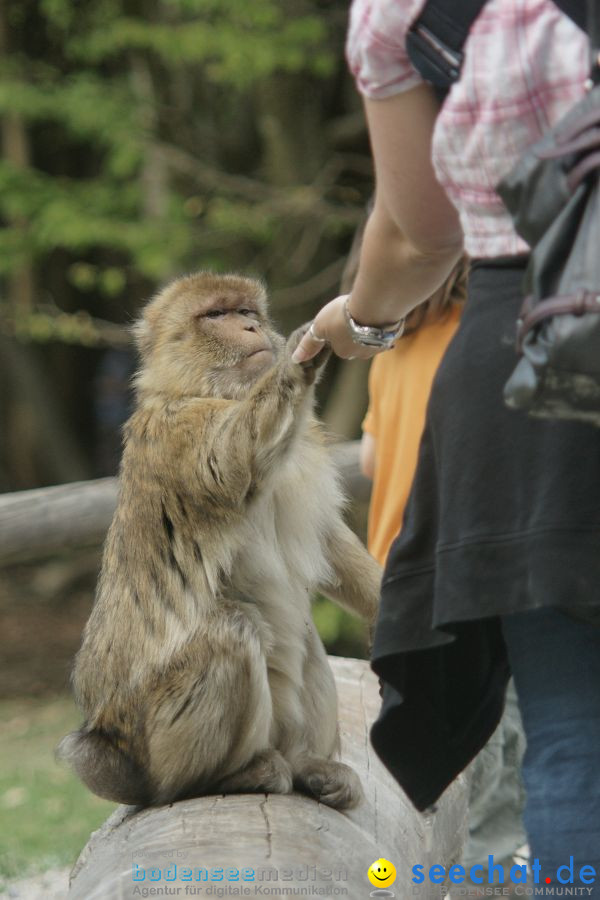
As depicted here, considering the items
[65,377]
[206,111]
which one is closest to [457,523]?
[206,111]

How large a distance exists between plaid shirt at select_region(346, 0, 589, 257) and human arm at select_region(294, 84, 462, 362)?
1.9 inches

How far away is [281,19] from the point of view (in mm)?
6906

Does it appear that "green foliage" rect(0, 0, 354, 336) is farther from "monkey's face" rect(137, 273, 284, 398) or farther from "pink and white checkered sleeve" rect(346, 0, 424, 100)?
"pink and white checkered sleeve" rect(346, 0, 424, 100)

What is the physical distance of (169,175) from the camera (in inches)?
318

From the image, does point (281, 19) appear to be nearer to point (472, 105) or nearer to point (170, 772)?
point (170, 772)

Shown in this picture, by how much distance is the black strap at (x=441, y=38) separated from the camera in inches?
62.7

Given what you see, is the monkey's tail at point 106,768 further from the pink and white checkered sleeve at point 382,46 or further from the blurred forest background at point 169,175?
the blurred forest background at point 169,175

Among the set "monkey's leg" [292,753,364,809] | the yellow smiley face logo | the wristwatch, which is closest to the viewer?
the wristwatch

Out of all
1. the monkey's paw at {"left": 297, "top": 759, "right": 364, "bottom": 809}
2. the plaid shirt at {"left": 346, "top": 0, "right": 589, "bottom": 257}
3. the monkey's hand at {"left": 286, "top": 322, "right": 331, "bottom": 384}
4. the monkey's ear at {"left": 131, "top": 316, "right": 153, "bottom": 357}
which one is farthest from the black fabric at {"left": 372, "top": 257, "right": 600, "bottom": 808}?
the monkey's ear at {"left": 131, "top": 316, "right": 153, "bottom": 357}

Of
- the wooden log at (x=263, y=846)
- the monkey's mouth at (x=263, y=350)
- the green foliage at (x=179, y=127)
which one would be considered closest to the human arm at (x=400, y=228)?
the wooden log at (x=263, y=846)

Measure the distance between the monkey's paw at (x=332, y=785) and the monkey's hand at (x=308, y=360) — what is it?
96 centimetres

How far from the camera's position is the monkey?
8.93 ft

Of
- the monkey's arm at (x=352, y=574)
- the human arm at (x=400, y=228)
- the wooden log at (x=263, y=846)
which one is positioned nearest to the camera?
the human arm at (x=400, y=228)

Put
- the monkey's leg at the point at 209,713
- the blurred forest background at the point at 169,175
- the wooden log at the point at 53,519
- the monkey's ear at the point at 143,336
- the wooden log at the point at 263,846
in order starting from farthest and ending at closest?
the blurred forest background at the point at 169,175, the wooden log at the point at 53,519, the monkey's ear at the point at 143,336, the monkey's leg at the point at 209,713, the wooden log at the point at 263,846
